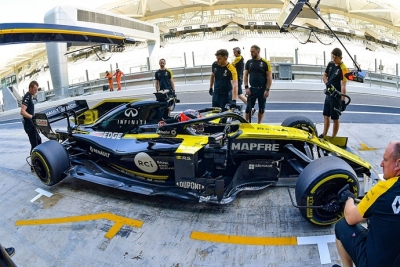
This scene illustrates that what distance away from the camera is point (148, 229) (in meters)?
4.25

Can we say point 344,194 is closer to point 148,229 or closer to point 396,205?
point 396,205

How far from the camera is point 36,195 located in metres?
5.41

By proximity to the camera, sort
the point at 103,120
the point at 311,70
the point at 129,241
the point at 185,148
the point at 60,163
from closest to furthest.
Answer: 1. the point at 129,241
2. the point at 185,148
3. the point at 60,163
4. the point at 103,120
5. the point at 311,70

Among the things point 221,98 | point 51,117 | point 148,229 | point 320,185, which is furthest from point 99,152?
point 320,185

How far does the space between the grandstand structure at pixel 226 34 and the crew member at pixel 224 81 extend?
69.0 ft

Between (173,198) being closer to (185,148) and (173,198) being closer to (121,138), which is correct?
(185,148)

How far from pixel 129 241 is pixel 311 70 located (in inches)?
548

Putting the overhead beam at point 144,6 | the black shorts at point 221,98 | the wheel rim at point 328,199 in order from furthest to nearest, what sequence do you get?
1. the overhead beam at point 144,6
2. the black shorts at point 221,98
3. the wheel rim at point 328,199

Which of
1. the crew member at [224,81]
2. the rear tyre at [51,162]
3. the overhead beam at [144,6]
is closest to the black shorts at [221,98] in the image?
the crew member at [224,81]

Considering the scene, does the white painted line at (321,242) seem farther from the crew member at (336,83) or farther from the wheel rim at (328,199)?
the crew member at (336,83)

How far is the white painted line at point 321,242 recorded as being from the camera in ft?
11.7

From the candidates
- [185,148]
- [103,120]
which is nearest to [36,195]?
[103,120]

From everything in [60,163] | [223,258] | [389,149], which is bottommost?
[223,258]

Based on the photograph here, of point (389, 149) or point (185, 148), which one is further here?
point (185, 148)
